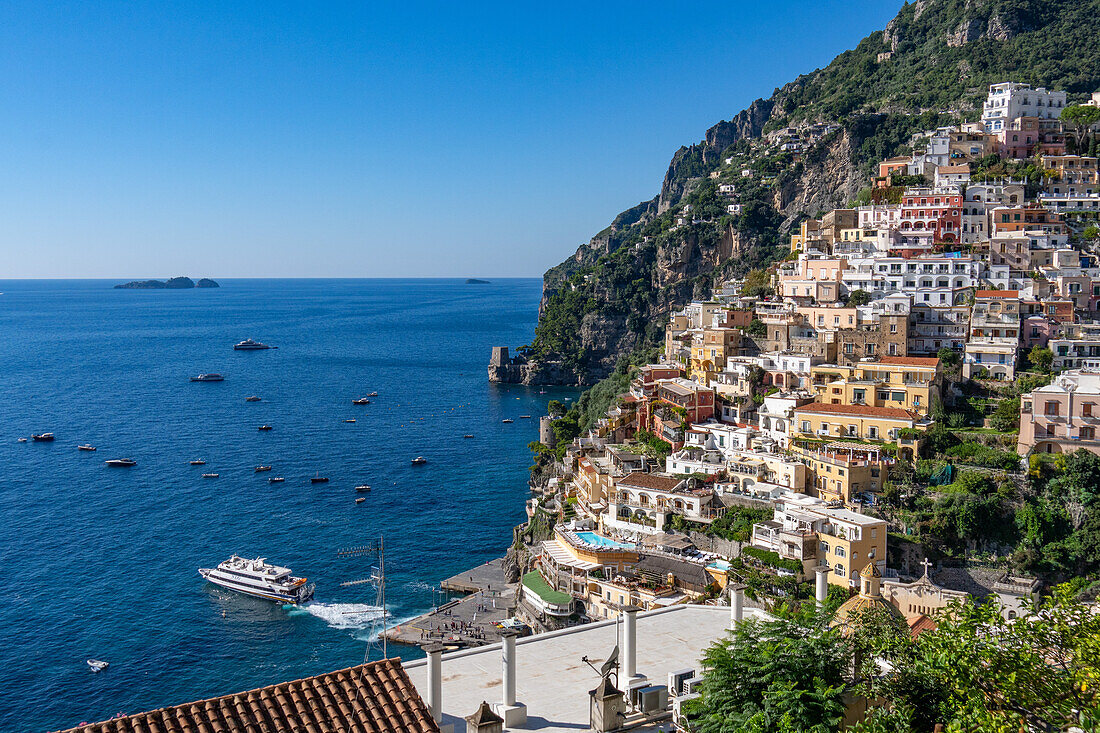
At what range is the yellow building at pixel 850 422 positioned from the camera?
38.8 metres

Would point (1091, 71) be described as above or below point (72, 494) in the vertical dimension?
above

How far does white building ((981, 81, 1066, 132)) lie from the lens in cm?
6931

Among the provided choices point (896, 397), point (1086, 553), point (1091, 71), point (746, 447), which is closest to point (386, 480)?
point (746, 447)

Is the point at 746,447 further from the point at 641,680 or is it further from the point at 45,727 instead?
the point at 45,727

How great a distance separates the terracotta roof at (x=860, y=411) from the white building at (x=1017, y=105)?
134ft

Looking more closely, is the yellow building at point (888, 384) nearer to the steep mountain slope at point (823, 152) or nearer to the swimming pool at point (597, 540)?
the swimming pool at point (597, 540)

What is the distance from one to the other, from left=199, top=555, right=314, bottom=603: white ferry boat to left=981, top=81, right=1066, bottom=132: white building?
206 feet

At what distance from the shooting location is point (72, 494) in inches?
2346

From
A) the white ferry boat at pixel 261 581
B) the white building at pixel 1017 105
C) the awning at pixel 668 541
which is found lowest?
the white ferry boat at pixel 261 581

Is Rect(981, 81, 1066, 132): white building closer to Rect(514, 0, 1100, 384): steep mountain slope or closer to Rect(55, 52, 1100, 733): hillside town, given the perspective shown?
Rect(55, 52, 1100, 733): hillside town

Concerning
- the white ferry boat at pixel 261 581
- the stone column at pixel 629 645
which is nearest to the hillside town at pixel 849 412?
the stone column at pixel 629 645

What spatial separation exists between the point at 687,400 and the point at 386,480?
2658 centimetres

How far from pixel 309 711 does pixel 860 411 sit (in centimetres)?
3378

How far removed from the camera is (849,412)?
40.1 metres
